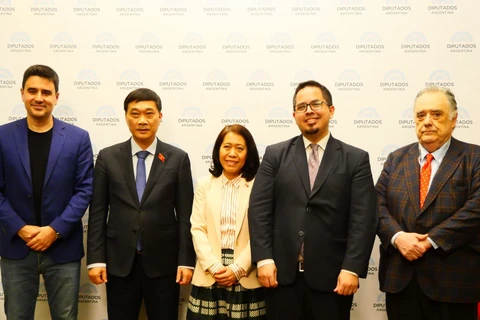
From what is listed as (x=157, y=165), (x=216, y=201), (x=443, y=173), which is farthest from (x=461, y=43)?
(x=157, y=165)

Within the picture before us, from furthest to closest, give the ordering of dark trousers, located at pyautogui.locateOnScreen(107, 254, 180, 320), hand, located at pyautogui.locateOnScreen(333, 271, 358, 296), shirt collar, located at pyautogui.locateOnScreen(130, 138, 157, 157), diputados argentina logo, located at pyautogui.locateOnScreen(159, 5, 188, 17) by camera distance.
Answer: diputados argentina logo, located at pyautogui.locateOnScreen(159, 5, 188, 17)
shirt collar, located at pyautogui.locateOnScreen(130, 138, 157, 157)
dark trousers, located at pyautogui.locateOnScreen(107, 254, 180, 320)
hand, located at pyautogui.locateOnScreen(333, 271, 358, 296)

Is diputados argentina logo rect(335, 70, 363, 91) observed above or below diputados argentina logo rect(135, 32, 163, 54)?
below

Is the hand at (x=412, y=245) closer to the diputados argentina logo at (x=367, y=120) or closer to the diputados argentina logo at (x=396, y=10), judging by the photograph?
the diputados argentina logo at (x=367, y=120)

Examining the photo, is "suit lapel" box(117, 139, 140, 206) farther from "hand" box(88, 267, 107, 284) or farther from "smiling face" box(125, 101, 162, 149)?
"hand" box(88, 267, 107, 284)

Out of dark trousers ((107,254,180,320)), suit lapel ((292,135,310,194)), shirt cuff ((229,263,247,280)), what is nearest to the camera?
suit lapel ((292,135,310,194))

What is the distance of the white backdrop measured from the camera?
3350 mm

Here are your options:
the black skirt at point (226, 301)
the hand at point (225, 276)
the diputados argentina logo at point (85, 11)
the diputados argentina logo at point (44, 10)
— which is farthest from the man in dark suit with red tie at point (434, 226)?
the diputados argentina logo at point (44, 10)

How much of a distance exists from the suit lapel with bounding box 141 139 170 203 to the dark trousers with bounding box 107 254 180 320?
431 millimetres

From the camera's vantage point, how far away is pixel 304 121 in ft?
8.25

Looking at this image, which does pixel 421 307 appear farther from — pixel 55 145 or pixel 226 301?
pixel 55 145

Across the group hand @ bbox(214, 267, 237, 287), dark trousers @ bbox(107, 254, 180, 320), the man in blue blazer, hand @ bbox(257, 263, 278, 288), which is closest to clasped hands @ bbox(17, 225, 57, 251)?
the man in blue blazer

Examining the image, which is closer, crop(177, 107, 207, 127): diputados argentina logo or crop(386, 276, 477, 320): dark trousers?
crop(386, 276, 477, 320): dark trousers

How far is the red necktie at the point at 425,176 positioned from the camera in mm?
2506

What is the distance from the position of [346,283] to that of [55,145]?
78.2 inches
